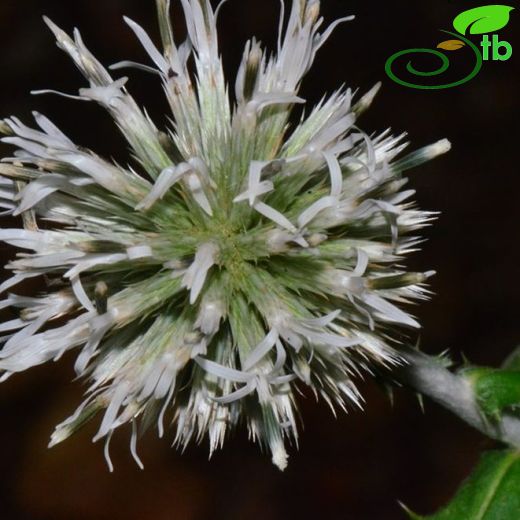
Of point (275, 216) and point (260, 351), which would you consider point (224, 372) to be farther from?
point (275, 216)

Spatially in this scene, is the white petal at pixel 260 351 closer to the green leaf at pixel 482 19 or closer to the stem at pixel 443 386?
the stem at pixel 443 386

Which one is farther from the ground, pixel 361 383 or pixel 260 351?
pixel 260 351

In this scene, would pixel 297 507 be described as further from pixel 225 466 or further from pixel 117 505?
pixel 117 505

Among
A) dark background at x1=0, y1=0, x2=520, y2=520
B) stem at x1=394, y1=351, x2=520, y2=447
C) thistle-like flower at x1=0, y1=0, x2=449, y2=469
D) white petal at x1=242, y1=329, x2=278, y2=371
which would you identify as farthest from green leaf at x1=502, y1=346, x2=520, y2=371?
dark background at x1=0, y1=0, x2=520, y2=520

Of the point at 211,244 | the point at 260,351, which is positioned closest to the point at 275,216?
the point at 211,244

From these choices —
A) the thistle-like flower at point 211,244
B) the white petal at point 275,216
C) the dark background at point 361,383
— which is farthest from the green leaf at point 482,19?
the dark background at point 361,383

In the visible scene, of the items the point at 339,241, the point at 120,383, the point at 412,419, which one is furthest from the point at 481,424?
the point at 412,419
